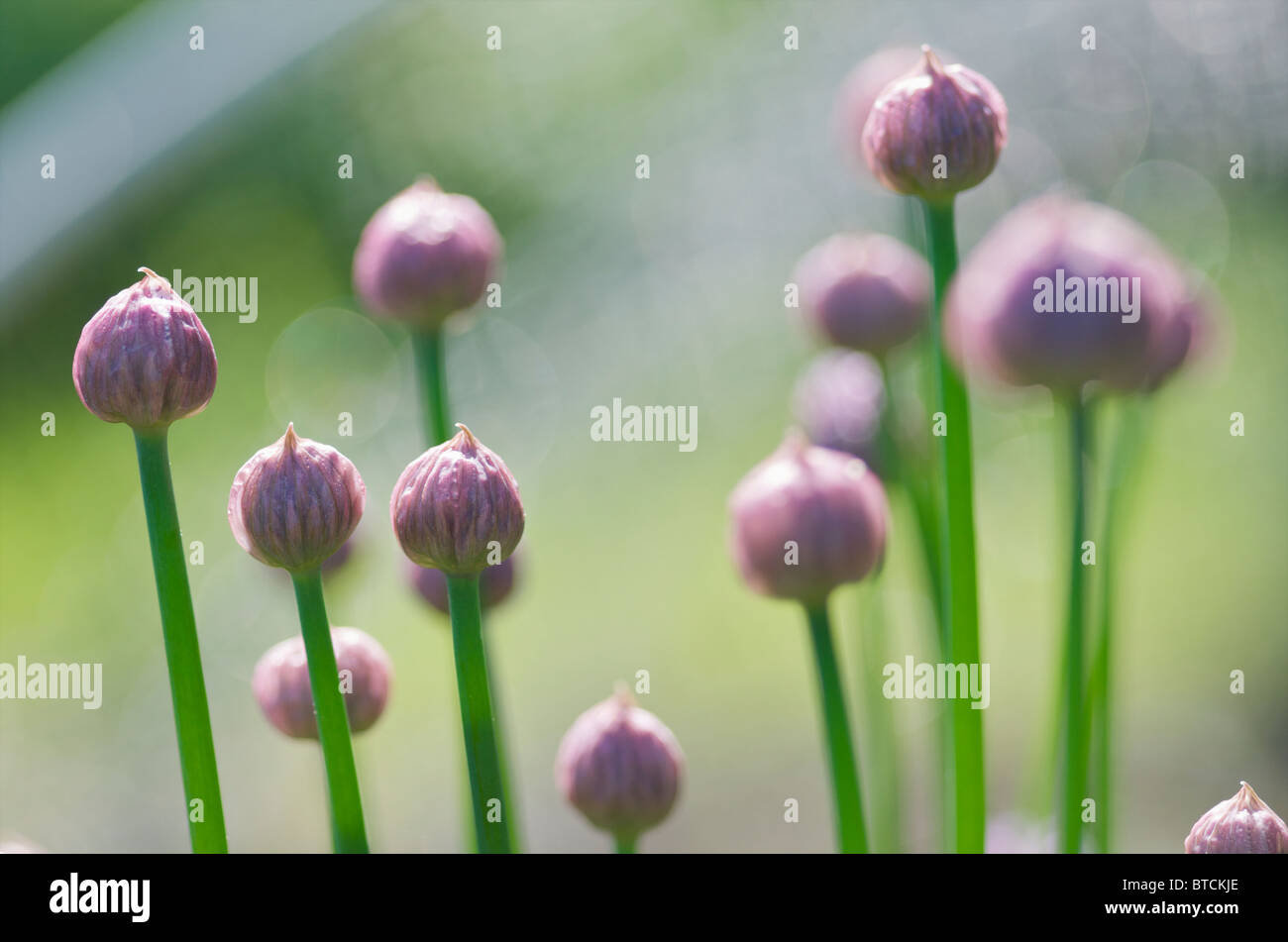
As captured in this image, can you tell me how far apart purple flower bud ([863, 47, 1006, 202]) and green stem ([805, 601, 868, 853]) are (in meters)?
0.10

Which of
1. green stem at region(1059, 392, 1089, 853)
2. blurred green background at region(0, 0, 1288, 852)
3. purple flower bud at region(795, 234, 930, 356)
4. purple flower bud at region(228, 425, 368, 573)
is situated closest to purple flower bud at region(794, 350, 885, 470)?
purple flower bud at region(795, 234, 930, 356)

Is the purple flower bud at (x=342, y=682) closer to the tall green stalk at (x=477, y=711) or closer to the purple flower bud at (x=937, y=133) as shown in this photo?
the tall green stalk at (x=477, y=711)

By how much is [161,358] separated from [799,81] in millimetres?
1397

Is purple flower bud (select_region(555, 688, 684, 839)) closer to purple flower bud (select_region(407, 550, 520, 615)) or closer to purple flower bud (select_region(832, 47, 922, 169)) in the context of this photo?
purple flower bud (select_region(407, 550, 520, 615))

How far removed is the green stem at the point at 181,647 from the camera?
214mm

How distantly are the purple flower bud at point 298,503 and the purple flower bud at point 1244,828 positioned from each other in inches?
6.8

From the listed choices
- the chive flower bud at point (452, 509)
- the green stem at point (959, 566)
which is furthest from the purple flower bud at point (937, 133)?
the chive flower bud at point (452, 509)

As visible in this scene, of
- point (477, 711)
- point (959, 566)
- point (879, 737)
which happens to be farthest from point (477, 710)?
point (879, 737)

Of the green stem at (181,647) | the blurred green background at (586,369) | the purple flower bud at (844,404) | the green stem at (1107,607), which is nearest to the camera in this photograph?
the green stem at (181,647)

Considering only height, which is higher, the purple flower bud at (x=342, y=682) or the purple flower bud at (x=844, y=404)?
the purple flower bud at (x=844, y=404)

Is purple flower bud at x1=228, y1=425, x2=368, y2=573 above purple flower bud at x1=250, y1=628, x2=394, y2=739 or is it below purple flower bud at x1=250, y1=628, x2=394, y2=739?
above

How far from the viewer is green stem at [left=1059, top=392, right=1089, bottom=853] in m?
0.28

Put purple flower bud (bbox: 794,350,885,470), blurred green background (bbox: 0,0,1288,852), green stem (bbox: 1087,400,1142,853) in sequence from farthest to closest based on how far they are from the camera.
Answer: blurred green background (bbox: 0,0,1288,852)
purple flower bud (bbox: 794,350,885,470)
green stem (bbox: 1087,400,1142,853)

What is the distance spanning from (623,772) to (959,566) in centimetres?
10
